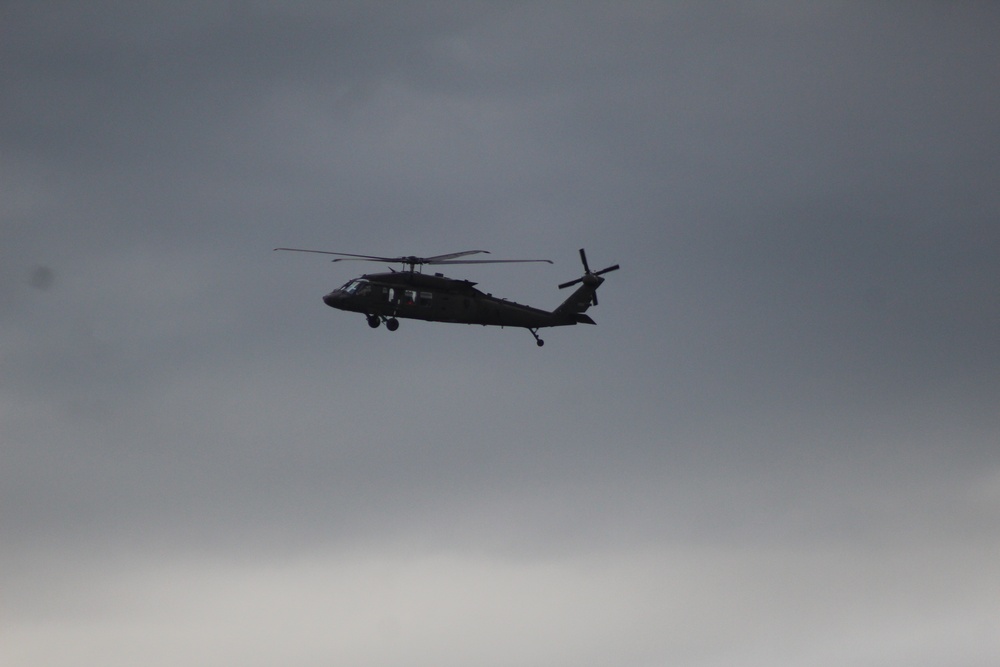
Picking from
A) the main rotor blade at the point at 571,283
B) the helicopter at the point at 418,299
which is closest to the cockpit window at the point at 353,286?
the helicopter at the point at 418,299

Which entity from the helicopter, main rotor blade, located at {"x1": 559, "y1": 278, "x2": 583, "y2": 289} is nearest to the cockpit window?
the helicopter

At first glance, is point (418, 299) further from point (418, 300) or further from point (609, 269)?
point (609, 269)

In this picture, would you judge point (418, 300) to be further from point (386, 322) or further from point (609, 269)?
point (609, 269)

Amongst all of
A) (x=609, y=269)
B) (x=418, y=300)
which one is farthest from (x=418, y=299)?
(x=609, y=269)

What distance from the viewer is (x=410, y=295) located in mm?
99812

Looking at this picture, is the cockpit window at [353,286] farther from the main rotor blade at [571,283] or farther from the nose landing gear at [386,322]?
the main rotor blade at [571,283]

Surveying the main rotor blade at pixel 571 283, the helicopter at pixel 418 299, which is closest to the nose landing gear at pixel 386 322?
the helicopter at pixel 418 299

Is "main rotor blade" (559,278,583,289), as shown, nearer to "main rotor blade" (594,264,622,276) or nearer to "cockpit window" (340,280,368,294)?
"main rotor blade" (594,264,622,276)

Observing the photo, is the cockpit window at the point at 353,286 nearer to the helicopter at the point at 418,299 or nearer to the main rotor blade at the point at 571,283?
the helicopter at the point at 418,299

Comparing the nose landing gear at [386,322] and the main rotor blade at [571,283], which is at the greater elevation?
the main rotor blade at [571,283]

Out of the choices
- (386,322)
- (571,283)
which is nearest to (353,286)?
(386,322)

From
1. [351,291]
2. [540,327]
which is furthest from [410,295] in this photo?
[540,327]

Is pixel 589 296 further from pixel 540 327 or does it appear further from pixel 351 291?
pixel 351 291

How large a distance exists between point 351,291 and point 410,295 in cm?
533
